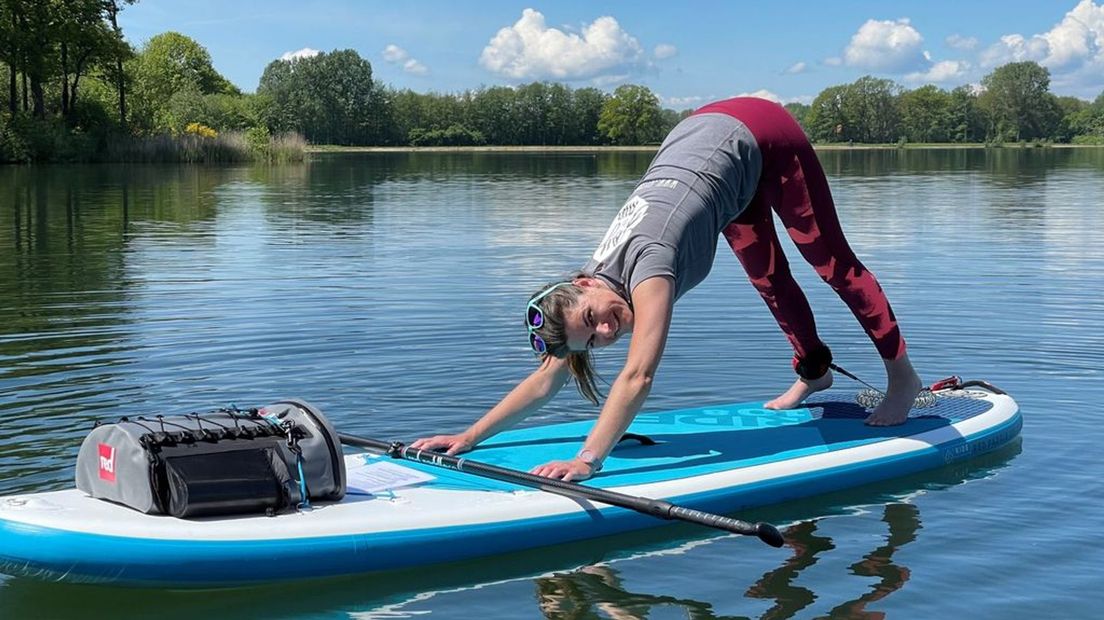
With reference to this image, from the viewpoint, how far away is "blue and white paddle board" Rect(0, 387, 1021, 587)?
447 cm

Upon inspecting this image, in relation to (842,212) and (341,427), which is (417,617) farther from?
(842,212)

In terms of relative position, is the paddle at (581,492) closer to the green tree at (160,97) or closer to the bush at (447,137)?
the green tree at (160,97)

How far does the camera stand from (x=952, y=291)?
1298 cm

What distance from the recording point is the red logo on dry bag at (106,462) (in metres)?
4.71

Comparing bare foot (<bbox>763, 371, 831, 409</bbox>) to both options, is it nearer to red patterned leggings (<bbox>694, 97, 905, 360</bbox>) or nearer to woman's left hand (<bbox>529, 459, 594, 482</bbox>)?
red patterned leggings (<bbox>694, 97, 905, 360</bbox>)

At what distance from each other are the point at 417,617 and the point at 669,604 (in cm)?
103

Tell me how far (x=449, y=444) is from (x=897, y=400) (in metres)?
2.70

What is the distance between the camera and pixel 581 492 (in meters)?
4.95

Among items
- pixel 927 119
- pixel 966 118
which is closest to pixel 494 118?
pixel 927 119

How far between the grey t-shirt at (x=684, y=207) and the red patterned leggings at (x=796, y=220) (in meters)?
0.14

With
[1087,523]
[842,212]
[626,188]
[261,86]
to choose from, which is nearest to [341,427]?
[1087,523]

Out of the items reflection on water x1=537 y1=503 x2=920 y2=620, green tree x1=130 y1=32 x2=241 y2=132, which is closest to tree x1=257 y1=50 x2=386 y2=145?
green tree x1=130 y1=32 x2=241 y2=132

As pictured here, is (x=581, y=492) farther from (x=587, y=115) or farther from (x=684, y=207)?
(x=587, y=115)

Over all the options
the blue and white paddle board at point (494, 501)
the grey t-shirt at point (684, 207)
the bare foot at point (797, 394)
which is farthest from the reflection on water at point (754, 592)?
the bare foot at point (797, 394)
